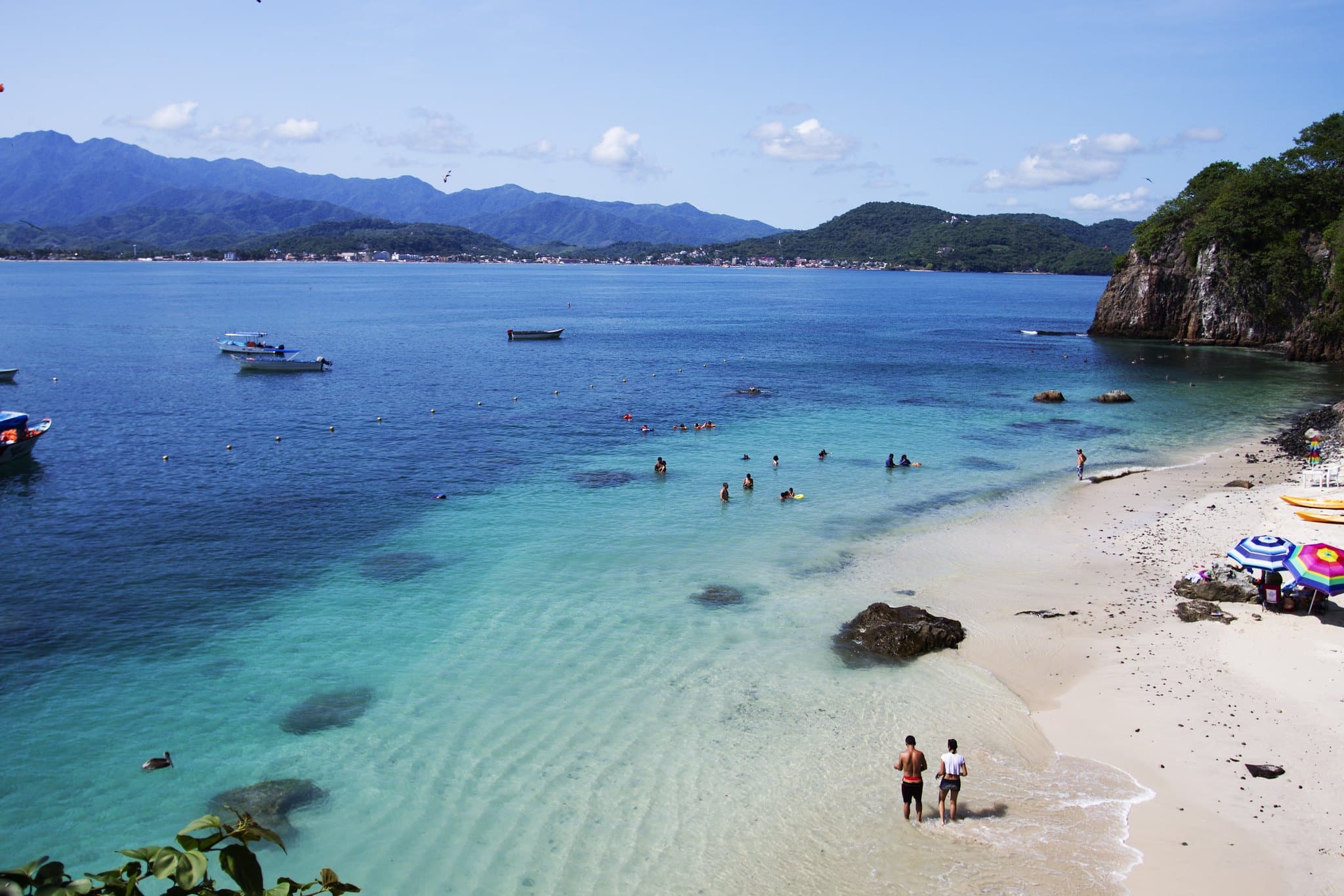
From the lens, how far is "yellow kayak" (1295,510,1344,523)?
31969 mm

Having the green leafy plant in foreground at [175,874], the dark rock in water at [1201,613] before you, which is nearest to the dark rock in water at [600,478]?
the dark rock in water at [1201,613]

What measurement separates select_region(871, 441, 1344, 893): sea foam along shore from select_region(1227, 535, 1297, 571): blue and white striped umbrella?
4.89ft

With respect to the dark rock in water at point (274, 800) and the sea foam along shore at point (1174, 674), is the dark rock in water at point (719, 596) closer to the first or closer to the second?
the sea foam along shore at point (1174, 674)

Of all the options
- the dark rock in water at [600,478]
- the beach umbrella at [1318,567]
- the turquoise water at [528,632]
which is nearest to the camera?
the turquoise water at [528,632]

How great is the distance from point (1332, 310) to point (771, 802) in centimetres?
8465

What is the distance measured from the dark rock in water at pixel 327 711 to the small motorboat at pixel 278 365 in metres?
63.0

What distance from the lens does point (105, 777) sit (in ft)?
61.9

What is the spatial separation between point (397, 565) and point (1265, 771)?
1030 inches

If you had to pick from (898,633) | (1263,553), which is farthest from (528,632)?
(1263,553)

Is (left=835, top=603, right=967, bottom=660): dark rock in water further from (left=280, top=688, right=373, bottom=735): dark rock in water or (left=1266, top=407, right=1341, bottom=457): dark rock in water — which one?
(left=1266, top=407, right=1341, bottom=457): dark rock in water

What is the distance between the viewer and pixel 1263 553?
25.1 metres

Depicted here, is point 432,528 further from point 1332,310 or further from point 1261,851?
point 1332,310

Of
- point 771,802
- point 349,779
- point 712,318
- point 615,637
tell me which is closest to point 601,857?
point 771,802

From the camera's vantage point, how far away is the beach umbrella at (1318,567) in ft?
76.4
